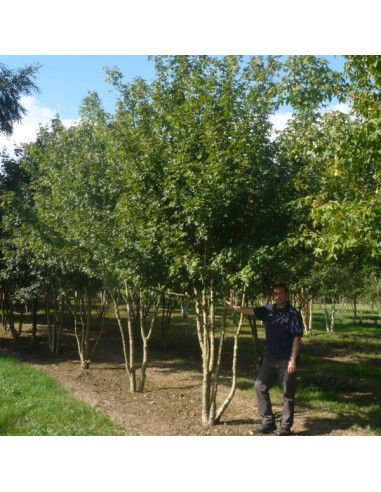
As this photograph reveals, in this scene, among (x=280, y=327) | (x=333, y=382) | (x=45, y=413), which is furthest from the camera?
(x=333, y=382)

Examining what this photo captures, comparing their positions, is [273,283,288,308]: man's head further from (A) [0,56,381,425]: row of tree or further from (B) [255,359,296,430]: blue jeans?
(B) [255,359,296,430]: blue jeans

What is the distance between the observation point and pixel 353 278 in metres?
21.7

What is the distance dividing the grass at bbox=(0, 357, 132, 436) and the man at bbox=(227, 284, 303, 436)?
213cm

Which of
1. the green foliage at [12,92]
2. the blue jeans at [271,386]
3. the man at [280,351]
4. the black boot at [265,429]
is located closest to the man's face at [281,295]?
the man at [280,351]


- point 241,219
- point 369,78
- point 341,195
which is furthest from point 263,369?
point 369,78

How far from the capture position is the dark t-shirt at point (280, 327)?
5.45 meters

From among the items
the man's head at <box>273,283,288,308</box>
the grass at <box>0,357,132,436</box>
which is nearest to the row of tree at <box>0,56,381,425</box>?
the man's head at <box>273,283,288,308</box>

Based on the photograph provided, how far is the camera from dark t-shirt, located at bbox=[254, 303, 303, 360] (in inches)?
215

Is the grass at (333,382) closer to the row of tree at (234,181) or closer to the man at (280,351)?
the man at (280,351)

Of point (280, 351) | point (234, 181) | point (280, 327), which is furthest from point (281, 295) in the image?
point (234, 181)

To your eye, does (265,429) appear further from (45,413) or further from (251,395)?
(45,413)

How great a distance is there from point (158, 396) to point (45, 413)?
8.83ft

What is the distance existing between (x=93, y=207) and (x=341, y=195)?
16.4ft

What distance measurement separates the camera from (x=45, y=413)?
6.88 meters
